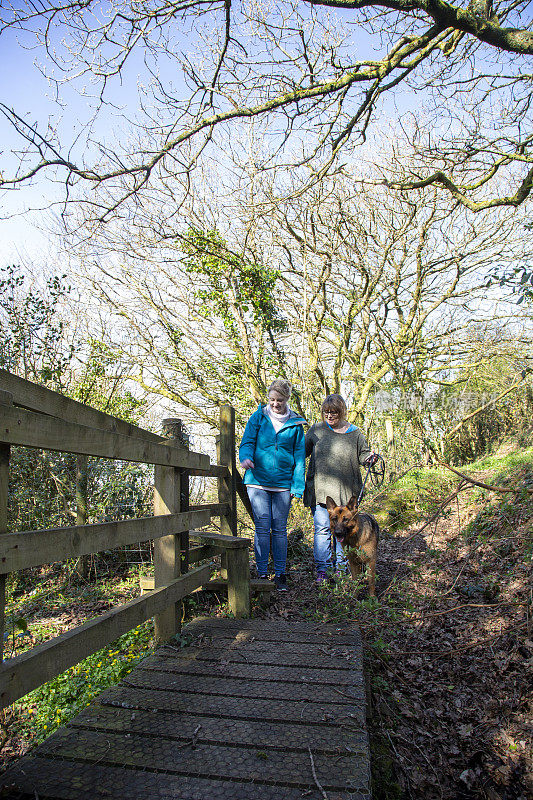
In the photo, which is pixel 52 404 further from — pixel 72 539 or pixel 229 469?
pixel 229 469

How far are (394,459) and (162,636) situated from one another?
357 inches

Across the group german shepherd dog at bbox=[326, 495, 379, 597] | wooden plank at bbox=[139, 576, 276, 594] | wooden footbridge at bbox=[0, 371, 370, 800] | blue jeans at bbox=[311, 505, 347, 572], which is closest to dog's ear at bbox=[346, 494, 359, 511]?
german shepherd dog at bbox=[326, 495, 379, 597]

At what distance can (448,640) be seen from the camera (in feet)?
13.4

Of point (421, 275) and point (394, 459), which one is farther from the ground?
point (421, 275)

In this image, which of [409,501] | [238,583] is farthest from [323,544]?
[409,501]

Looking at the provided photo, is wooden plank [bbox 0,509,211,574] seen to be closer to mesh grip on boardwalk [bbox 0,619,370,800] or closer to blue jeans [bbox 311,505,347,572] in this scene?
mesh grip on boardwalk [bbox 0,619,370,800]

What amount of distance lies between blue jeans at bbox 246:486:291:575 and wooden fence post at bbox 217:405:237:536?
200mm

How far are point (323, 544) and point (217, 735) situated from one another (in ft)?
9.78

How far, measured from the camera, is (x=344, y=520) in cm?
504

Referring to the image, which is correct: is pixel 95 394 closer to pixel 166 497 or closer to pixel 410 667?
pixel 166 497

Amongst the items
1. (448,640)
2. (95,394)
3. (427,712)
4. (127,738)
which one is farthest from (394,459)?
(127,738)

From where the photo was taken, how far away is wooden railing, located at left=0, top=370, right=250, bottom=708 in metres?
1.91

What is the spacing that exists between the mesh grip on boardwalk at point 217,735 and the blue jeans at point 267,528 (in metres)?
1.70

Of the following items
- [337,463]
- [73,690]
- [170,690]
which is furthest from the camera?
[337,463]
